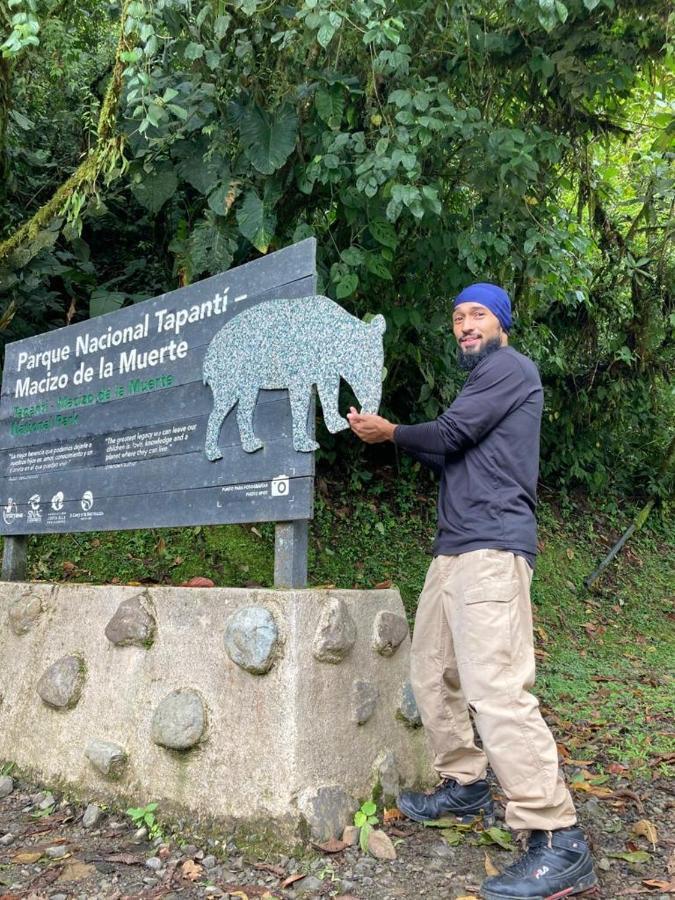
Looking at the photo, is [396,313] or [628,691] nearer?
[628,691]

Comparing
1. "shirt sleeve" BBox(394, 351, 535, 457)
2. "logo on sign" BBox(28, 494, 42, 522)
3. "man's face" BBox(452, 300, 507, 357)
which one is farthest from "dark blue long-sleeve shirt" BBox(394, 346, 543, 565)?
"logo on sign" BBox(28, 494, 42, 522)

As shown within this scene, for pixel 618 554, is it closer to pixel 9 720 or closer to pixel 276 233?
pixel 276 233

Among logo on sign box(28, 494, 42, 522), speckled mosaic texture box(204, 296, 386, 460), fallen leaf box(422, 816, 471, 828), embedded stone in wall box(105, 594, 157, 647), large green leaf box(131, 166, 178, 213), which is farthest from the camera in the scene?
large green leaf box(131, 166, 178, 213)

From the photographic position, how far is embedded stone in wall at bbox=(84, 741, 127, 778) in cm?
342

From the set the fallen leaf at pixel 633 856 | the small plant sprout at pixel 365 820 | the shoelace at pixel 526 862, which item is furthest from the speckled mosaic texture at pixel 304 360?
the fallen leaf at pixel 633 856

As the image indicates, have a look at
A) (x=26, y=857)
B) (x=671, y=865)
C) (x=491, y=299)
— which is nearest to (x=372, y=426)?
(x=491, y=299)

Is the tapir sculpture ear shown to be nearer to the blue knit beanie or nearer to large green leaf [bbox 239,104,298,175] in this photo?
the blue knit beanie

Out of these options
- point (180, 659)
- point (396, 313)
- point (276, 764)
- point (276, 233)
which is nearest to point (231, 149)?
point (276, 233)

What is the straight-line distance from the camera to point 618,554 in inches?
350

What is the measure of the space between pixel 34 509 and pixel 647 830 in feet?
10.5

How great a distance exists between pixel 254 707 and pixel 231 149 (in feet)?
11.0

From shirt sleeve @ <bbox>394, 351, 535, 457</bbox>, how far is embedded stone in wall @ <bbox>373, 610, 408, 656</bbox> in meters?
0.76

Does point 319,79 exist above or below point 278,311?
above

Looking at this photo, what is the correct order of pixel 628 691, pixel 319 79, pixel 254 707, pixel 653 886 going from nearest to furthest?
pixel 653 886 < pixel 254 707 < pixel 319 79 < pixel 628 691
